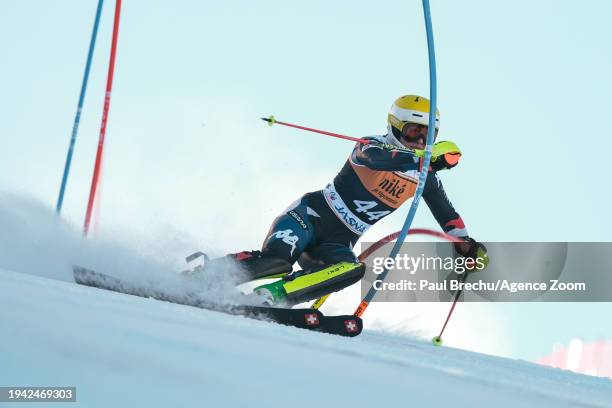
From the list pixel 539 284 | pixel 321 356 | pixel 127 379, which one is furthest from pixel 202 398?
pixel 539 284

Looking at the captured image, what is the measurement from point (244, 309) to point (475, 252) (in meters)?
2.25

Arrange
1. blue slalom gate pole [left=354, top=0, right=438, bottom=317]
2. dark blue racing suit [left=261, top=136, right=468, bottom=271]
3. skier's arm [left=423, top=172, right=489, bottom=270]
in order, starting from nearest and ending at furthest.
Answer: blue slalom gate pole [left=354, top=0, right=438, bottom=317] < dark blue racing suit [left=261, top=136, right=468, bottom=271] < skier's arm [left=423, top=172, right=489, bottom=270]

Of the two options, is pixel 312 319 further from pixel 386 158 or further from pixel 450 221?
pixel 450 221

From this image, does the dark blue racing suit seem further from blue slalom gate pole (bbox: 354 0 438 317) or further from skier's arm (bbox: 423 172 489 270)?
blue slalom gate pole (bbox: 354 0 438 317)

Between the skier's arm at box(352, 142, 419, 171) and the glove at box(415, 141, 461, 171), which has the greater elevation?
the glove at box(415, 141, 461, 171)

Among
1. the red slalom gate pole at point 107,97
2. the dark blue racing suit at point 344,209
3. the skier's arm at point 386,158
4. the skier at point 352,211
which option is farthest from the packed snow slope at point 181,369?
the red slalom gate pole at point 107,97

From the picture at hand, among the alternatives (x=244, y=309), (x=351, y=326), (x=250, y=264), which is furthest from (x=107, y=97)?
(x=351, y=326)

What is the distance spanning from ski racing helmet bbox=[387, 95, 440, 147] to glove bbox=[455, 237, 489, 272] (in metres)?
0.93

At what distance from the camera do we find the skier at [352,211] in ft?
21.2

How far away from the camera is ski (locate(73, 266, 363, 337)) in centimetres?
550

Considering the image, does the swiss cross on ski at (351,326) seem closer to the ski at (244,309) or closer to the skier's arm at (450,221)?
the ski at (244,309)

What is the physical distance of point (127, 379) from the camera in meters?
1.61

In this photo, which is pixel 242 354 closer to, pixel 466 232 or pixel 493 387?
pixel 493 387

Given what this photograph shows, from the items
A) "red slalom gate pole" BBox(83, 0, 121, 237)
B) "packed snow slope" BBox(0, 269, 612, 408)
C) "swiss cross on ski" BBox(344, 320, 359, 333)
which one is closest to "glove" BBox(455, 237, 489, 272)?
"swiss cross on ski" BBox(344, 320, 359, 333)
